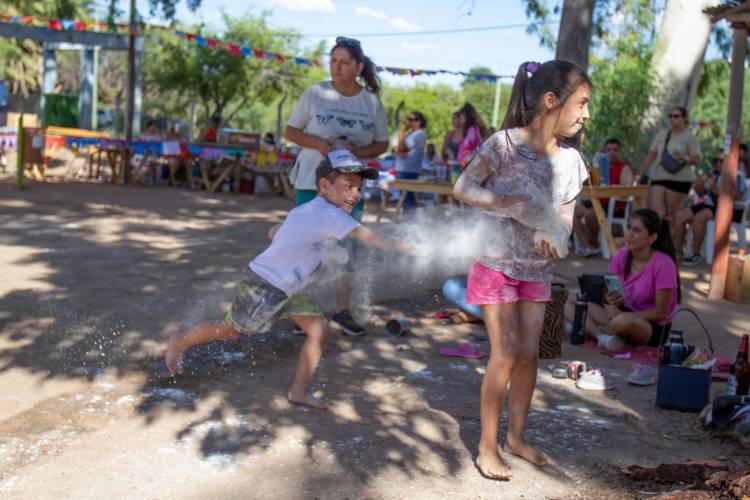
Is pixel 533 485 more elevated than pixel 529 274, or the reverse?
pixel 529 274

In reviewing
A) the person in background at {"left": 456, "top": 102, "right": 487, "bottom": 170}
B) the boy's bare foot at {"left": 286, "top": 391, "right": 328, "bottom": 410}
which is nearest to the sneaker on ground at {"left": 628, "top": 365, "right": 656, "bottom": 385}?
the boy's bare foot at {"left": 286, "top": 391, "right": 328, "bottom": 410}

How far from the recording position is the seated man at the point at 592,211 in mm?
11125

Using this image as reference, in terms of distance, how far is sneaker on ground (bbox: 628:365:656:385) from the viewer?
17.0 feet

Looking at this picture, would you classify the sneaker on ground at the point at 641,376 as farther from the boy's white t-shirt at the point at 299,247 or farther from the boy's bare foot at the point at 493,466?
the boy's white t-shirt at the point at 299,247

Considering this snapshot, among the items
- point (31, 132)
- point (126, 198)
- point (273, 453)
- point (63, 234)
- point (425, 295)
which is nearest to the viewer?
point (273, 453)

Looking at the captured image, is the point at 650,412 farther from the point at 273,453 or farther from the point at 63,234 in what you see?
the point at 63,234

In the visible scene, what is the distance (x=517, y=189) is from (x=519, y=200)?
6 cm

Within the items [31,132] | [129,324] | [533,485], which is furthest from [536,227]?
[31,132]

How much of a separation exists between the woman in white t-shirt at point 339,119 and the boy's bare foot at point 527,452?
2037 millimetres

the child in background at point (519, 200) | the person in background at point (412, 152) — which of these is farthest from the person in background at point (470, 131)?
the child in background at point (519, 200)

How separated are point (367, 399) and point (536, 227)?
5.10ft

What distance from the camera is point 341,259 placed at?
4848 mm

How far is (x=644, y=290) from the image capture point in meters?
6.02

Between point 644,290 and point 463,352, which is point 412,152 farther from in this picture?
point 463,352
